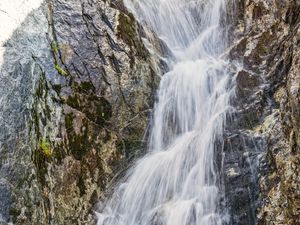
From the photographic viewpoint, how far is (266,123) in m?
6.29

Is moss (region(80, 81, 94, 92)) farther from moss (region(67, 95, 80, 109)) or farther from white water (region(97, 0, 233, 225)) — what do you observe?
white water (region(97, 0, 233, 225))

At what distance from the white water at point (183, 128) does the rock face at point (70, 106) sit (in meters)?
0.34

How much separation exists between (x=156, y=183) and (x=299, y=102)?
2.51m

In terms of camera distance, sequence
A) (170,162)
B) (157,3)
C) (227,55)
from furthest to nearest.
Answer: (157,3) < (227,55) < (170,162)

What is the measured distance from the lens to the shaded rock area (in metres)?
5.55

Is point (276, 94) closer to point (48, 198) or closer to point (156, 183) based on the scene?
point (156, 183)

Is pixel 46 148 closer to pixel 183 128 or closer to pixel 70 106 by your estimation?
pixel 70 106

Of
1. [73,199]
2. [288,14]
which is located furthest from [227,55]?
[73,199]

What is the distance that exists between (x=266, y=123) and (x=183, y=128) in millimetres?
1559

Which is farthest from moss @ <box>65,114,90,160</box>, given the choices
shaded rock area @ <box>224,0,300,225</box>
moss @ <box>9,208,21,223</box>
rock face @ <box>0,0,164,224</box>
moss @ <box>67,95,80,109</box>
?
shaded rock area @ <box>224,0,300,225</box>

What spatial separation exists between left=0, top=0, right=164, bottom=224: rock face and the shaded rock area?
1.72 m

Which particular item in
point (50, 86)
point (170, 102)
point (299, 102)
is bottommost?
point (299, 102)

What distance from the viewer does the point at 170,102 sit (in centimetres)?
761

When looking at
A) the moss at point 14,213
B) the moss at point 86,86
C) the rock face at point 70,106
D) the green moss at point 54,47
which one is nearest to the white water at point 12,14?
the rock face at point 70,106
